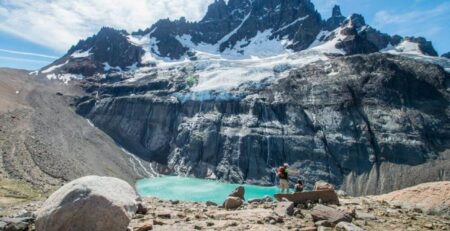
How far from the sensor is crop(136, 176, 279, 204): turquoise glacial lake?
9501 centimetres

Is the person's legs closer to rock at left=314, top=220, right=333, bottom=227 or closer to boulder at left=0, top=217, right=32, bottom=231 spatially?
rock at left=314, top=220, right=333, bottom=227

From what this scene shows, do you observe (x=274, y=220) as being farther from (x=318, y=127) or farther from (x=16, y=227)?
(x=318, y=127)

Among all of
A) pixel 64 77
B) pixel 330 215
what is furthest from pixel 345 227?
pixel 64 77

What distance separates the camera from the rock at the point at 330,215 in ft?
52.7

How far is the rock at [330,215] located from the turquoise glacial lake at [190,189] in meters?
74.7

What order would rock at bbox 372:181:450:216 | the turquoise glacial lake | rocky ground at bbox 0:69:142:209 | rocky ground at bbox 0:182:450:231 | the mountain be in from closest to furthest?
rocky ground at bbox 0:182:450:231 < rock at bbox 372:181:450:216 < rocky ground at bbox 0:69:142:209 < the turquoise glacial lake < the mountain

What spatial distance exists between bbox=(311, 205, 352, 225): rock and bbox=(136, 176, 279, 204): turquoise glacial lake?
74706mm

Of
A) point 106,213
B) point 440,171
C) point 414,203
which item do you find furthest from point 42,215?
point 440,171

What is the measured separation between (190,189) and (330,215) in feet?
299

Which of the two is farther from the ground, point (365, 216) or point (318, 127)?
point (318, 127)

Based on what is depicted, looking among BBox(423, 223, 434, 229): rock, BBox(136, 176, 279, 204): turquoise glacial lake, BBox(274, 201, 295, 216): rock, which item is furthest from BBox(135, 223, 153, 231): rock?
BBox(136, 176, 279, 204): turquoise glacial lake

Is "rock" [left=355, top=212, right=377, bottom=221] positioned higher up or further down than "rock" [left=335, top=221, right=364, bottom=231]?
further down

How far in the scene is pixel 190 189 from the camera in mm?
105750

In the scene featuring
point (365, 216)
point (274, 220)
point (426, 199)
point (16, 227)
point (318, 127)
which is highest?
point (318, 127)
